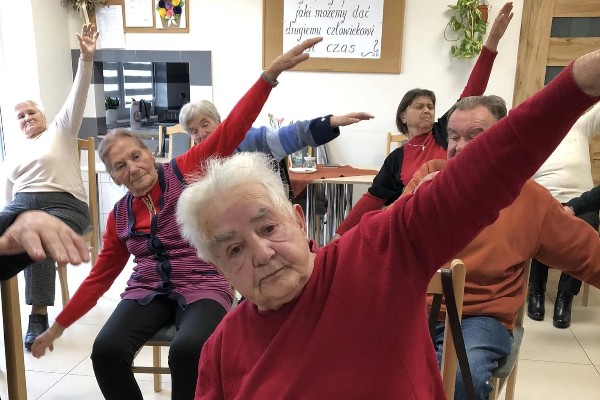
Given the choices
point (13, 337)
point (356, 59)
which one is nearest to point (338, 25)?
point (356, 59)

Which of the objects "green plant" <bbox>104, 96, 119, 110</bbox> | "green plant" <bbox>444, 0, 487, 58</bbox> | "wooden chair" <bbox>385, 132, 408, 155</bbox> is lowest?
"wooden chair" <bbox>385, 132, 408, 155</bbox>

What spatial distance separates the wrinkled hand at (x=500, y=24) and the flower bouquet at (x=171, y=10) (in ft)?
9.67

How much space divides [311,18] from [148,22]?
56.1 inches

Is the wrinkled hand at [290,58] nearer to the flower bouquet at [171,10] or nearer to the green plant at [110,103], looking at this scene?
the flower bouquet at [171,10]

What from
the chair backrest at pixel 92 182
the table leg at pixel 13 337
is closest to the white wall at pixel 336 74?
the chair backrest at pixel 92 182

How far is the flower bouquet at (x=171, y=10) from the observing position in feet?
13.8

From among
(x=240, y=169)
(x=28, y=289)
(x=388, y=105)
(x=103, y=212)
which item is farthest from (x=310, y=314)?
(x=103, y=212)

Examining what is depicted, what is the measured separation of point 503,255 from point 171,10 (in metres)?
3.73

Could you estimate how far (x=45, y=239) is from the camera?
0.97 metres

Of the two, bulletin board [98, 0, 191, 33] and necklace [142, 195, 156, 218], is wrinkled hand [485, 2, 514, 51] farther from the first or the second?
bulletin board [98, 0, 191, 33]

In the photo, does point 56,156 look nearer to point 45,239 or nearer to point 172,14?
point 45,239

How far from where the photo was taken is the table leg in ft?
4.49

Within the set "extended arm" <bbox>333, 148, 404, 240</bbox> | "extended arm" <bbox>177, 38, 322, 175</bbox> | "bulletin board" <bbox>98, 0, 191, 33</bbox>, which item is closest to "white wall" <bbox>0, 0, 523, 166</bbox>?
"bulletin board" <bbox>98, 0, 191, 33</bbox>

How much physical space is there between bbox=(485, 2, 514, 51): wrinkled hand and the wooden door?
199 cm
